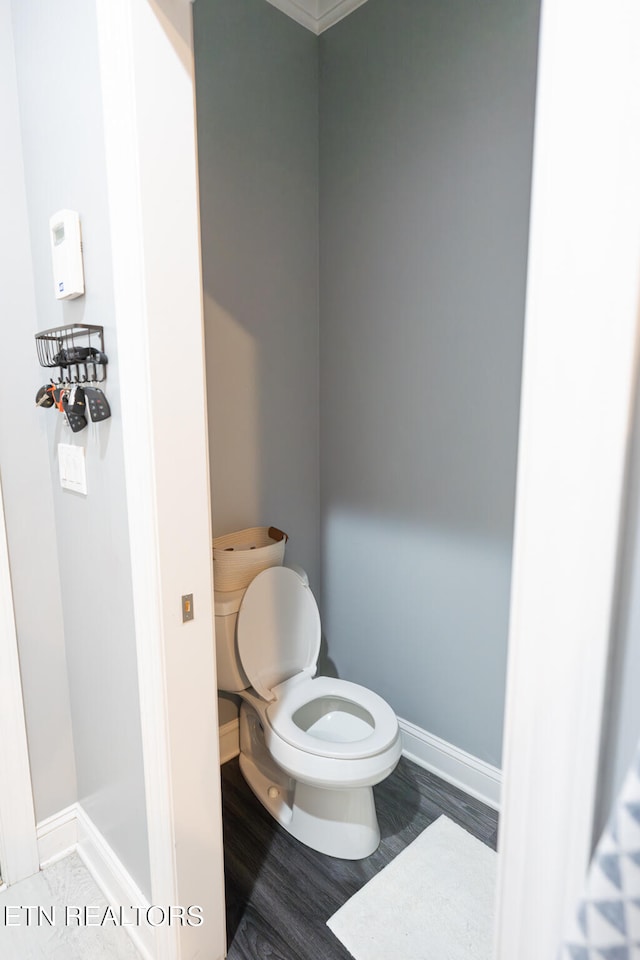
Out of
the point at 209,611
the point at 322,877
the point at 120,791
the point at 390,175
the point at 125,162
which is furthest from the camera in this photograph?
the point at 390,175

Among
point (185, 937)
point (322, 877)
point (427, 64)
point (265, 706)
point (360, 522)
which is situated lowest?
point (322, 877)

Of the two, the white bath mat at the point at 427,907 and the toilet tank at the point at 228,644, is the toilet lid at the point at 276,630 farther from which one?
the white bath mat at the point at 427,907

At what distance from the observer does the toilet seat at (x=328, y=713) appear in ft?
4.81

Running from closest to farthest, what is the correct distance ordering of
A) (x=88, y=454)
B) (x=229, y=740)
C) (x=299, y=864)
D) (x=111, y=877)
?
(x=88, y=454), (x=111, y=877), (x=299, y=864), (x=229, y=740)

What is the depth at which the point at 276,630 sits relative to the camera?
1.84 m

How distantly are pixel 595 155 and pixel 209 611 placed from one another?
1027 millimetres

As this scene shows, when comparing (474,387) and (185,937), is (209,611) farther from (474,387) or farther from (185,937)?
(474,387)

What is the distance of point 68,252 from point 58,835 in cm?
167

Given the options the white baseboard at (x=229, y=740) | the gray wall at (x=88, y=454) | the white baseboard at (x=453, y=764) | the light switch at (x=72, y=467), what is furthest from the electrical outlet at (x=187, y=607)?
the white baseboard at (x=453, y=764)

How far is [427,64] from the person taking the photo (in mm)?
1636

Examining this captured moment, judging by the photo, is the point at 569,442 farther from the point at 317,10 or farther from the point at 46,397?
the point at 317,10

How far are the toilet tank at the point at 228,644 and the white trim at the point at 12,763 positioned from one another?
1.92 ft

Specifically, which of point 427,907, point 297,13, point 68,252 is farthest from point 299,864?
point 297,13

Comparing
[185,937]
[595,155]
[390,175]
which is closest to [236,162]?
[390,175]
